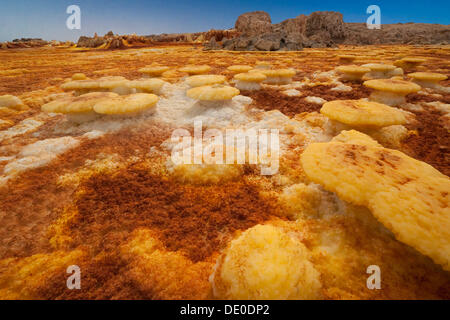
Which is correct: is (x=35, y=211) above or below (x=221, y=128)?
below

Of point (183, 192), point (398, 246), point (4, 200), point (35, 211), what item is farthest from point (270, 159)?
point (4, 200)

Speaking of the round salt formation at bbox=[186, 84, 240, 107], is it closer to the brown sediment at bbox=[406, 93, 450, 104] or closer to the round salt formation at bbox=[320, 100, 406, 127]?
the round salt formation at bbox=[320, 100, 406, 127]

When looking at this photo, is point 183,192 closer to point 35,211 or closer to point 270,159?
point 270,159

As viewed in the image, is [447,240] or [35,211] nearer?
[447,240]

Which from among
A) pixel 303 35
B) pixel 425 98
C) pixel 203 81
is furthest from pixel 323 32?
pixel 203 81

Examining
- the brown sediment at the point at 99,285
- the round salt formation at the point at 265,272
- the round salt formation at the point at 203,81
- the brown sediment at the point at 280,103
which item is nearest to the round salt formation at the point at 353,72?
the brown sediment at the point at 280,103

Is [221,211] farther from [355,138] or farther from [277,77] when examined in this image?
[277,77]

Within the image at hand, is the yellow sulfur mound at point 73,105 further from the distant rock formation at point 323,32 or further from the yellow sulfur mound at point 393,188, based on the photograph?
the distant rock formation at point 323,32
